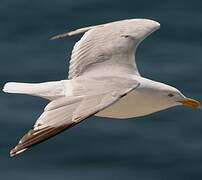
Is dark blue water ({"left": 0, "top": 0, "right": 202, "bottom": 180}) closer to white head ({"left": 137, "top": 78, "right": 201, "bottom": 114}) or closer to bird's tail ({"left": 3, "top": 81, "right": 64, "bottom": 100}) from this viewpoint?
white head ({"left": 137, "top": 78, "right": 201, "bottom": 114})

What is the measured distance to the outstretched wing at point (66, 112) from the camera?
959 cm

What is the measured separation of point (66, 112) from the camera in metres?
10.0

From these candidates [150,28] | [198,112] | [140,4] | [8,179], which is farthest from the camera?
[140,4]

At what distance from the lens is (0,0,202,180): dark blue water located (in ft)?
46.7

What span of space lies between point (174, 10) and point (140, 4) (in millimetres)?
431

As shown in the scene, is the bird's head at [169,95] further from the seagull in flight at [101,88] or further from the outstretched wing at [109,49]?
the outstretched wing at [109,49]

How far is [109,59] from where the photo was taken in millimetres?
12289

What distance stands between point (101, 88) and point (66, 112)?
2.61ft

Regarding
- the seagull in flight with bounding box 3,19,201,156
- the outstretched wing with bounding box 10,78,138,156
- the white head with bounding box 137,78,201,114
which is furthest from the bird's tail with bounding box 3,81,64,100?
the white head with bounding box 137,78,201,114

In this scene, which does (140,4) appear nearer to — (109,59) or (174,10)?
(174,10)

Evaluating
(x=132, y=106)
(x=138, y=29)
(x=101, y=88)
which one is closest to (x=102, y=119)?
(x=138, y=29)

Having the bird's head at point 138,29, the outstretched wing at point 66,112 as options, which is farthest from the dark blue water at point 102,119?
the outstretched wing at point 66,112

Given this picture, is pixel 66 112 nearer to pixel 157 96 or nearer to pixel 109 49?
pixel 157 96

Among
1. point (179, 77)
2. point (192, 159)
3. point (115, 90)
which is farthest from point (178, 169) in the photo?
point (115, 90)
